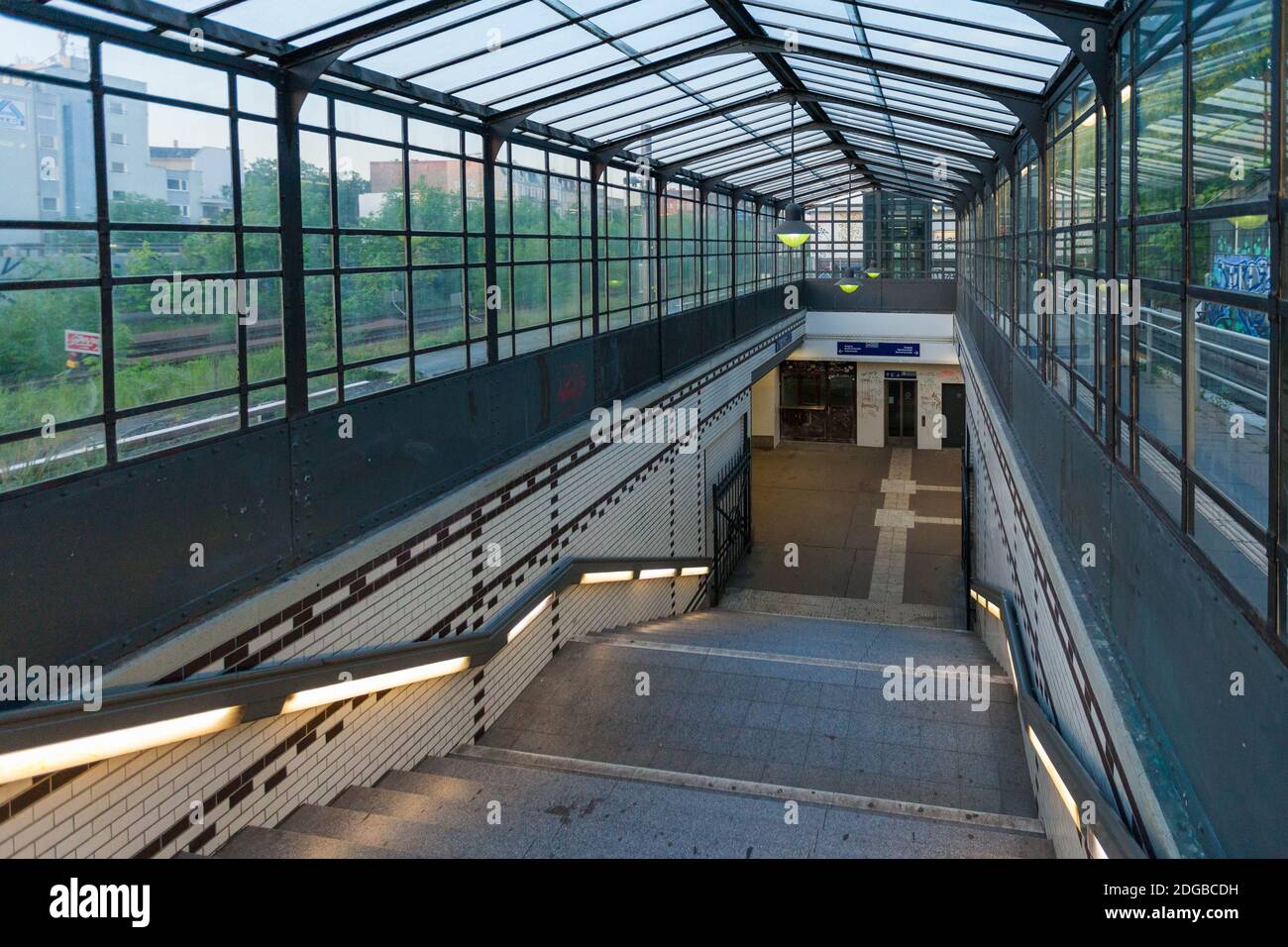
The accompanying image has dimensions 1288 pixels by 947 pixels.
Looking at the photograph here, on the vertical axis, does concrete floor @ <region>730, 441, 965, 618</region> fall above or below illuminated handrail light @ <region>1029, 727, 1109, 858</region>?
below

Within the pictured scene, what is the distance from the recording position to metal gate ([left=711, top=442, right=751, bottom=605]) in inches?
696

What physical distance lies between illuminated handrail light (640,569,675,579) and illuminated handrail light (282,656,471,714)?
481cm

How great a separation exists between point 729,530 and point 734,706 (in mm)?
9629

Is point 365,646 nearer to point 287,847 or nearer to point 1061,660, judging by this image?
point 287,847

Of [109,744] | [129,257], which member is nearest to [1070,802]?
[109,744]

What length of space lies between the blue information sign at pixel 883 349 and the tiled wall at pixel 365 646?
17943 millimetres

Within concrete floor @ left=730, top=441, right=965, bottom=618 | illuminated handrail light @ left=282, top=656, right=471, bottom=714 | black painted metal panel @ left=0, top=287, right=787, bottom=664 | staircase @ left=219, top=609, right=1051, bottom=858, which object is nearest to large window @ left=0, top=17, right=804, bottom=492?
black painted metal panel @ left=0, top=287, right=787, bottom=664

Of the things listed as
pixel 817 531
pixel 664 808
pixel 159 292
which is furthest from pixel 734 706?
pixel 817 531

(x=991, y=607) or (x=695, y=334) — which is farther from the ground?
(x=695, y=334)

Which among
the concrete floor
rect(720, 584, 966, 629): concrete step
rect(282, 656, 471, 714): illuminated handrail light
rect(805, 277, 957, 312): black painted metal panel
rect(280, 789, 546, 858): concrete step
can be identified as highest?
rect(805, 277, 957, 312): black painted metal panel

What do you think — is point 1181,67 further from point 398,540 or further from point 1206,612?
point 398,540

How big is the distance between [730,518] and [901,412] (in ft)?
43.9

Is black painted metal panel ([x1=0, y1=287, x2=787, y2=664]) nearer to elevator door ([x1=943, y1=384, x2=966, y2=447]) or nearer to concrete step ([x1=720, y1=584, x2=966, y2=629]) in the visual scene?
concrete step ([x1=720, y1=584, x2=966, y2=629])

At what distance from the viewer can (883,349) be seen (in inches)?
1177
